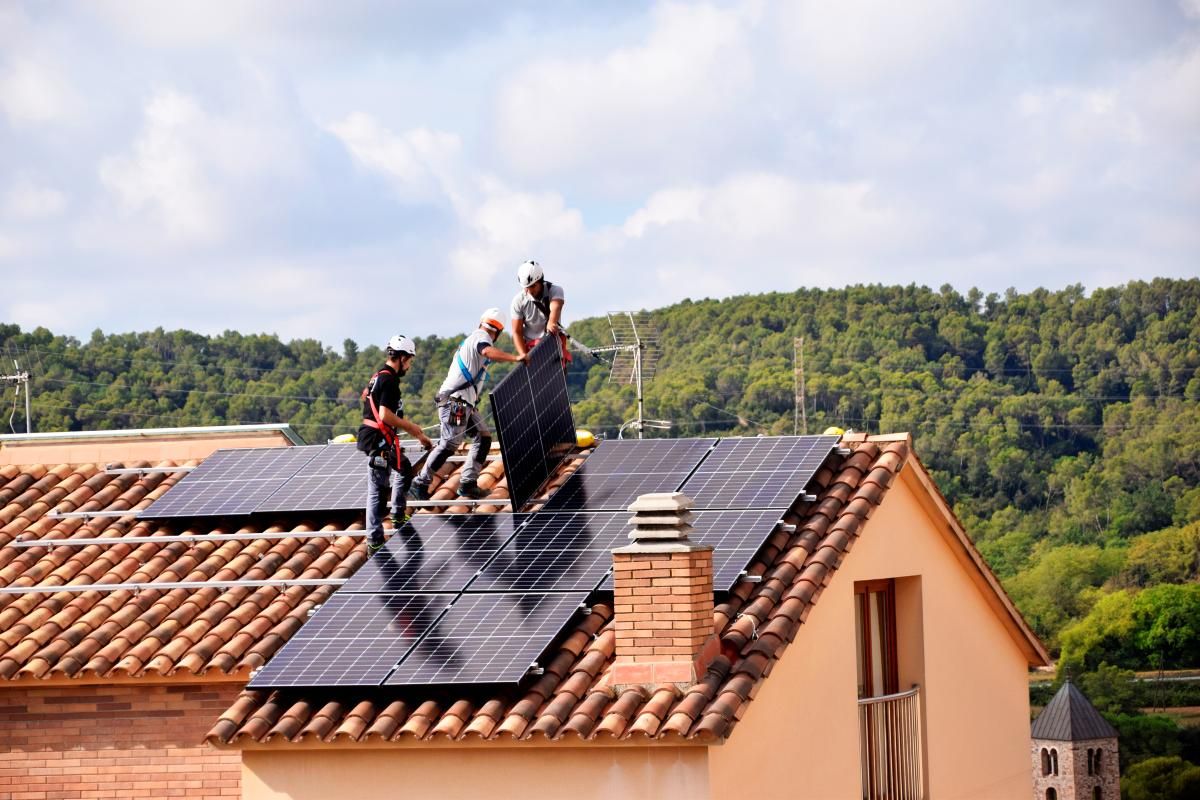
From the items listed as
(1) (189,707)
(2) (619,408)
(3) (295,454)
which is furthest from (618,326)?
(2) (619,408)

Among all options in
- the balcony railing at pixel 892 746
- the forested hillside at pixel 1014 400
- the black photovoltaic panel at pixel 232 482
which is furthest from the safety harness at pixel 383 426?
the forested hillside at pixel 1014 400

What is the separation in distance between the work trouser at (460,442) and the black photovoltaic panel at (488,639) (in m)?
3.19

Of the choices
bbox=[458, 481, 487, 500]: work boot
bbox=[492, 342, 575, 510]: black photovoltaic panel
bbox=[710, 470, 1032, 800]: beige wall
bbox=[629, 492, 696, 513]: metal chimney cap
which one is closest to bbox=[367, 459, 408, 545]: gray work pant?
bbox=[458, 481, 487, 500]: work boot

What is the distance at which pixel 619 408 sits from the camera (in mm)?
80000

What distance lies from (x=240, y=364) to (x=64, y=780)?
64729 mm

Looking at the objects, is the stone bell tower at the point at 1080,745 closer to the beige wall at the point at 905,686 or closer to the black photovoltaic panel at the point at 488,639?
the beige wall at the point at 905,686

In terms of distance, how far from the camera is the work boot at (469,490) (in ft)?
61.4

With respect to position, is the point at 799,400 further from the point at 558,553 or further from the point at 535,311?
the point at 558,553

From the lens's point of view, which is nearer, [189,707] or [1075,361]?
[189,707]

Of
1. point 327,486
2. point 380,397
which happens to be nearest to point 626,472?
point 380,397

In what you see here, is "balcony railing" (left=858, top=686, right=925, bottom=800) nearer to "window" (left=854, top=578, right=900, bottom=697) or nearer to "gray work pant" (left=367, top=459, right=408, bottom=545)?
"window" (left=854, top=578, right=900, bottom=697)

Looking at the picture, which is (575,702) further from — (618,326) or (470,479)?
(618,326)

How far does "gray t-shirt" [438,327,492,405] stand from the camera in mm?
18328

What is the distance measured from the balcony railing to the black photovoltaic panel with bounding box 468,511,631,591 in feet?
9.78
